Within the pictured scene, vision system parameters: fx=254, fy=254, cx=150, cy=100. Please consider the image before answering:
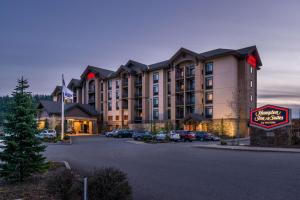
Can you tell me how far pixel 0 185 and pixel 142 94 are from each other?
51661 millimetres

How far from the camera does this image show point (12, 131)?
→ 29.2ft

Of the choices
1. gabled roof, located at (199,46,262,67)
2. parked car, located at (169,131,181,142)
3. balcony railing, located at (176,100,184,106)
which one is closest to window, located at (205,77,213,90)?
gabled roof, located at (199,46,262,67)

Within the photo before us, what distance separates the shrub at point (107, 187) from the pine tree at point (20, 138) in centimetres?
396

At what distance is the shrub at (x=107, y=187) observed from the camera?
19.8 feet

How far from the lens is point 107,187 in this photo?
6.05 m

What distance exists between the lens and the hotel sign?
2552 centimetres

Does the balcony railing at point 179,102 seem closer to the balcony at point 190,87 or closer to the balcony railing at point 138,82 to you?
the balcony at point 190,87

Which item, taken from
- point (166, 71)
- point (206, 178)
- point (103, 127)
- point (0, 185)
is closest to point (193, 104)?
point (166, 71)

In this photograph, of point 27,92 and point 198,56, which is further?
point 198,56

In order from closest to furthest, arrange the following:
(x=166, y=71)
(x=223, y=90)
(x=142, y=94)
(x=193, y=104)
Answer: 1. (x=223, y=90)
2. (x=193, y=104)
3. (x=166, y=71)
4. (x=142, y=94)

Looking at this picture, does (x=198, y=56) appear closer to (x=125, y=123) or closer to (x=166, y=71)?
(x=166, y=71)

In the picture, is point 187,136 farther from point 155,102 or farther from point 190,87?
point 155,102

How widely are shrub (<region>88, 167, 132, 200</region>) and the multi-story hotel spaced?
37.0 m

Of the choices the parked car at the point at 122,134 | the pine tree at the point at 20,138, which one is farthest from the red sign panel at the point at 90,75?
the pine tree at the point at 20,138
